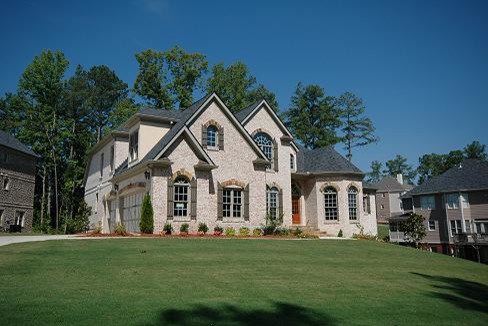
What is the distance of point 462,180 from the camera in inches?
1863

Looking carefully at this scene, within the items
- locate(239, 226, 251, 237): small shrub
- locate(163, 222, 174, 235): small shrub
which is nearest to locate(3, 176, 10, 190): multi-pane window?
locate(163, 222, 174, 235): small shrub

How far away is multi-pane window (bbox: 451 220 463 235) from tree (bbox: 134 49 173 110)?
113 feet

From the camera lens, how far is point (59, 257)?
13312 mm

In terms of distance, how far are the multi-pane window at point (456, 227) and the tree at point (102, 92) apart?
45364mm

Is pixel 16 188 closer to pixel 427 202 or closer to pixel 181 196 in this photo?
pixel 181 196

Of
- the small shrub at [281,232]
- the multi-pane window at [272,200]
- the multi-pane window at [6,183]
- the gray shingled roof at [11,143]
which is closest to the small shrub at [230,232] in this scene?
the small shrub at [281,232]

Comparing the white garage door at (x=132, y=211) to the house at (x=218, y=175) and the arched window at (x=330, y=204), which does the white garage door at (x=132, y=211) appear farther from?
the arched window at (x=330, y=204)

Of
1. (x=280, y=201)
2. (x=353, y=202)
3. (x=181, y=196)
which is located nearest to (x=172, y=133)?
(x=181, y=196)

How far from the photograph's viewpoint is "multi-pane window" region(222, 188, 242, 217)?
85.5ft

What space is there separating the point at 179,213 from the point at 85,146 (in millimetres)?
35799

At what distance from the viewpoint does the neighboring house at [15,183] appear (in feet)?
134

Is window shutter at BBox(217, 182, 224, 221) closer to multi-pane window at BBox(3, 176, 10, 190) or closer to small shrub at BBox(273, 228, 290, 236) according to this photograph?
small shrub at BBox(273, 228, 290, 236)

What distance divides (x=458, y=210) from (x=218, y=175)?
3268 cm

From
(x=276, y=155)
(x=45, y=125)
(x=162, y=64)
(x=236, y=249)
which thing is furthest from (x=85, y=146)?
(x=236, y=249)
